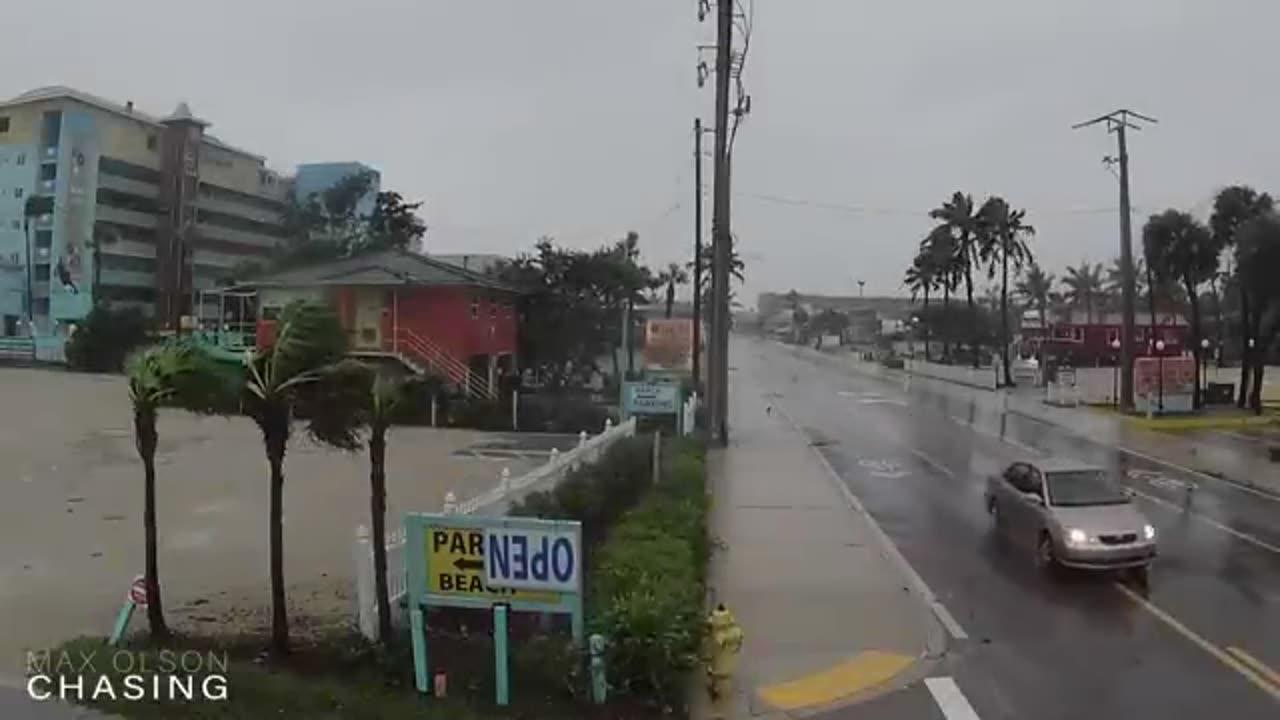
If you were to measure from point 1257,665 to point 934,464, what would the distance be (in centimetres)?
1641

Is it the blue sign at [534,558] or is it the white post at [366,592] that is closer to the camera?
the blue sign at [534,558]

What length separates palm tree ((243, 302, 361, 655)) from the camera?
866 centimetres

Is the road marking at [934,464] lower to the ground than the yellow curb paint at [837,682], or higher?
higher

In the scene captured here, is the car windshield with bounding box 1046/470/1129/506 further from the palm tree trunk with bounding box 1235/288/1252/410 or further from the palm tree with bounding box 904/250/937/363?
the palm tree with bounding box 904/250/937/363

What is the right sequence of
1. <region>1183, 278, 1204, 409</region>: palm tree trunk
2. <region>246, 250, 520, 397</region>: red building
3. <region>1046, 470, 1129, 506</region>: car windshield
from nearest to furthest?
<region>1046, 470, 1129, 506</region>: car windshield < <region>246, 250, 520, 397</region>: red building < <region>1183, 278, 1204, 409</region>: palm tree trunk

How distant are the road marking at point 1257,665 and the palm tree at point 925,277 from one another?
78.1 m

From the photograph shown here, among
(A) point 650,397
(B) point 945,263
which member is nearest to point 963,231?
(B) point 945,263

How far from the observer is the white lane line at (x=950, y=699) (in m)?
8.87

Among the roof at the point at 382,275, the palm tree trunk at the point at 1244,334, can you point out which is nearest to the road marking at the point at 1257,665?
the roof at the point at 382,275

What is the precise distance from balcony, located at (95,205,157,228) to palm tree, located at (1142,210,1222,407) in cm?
4712

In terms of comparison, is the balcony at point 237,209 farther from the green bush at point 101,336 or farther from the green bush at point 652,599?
the green bush at point 652,599

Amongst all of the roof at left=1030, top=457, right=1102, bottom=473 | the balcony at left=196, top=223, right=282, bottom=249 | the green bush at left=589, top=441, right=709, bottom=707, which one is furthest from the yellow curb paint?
the balcony at left=196, top=223, right=282, bottom=249

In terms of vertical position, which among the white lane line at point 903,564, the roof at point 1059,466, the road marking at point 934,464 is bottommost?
the white lane line at point 903,564

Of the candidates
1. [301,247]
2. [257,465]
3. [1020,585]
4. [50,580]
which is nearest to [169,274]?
[301,247]
